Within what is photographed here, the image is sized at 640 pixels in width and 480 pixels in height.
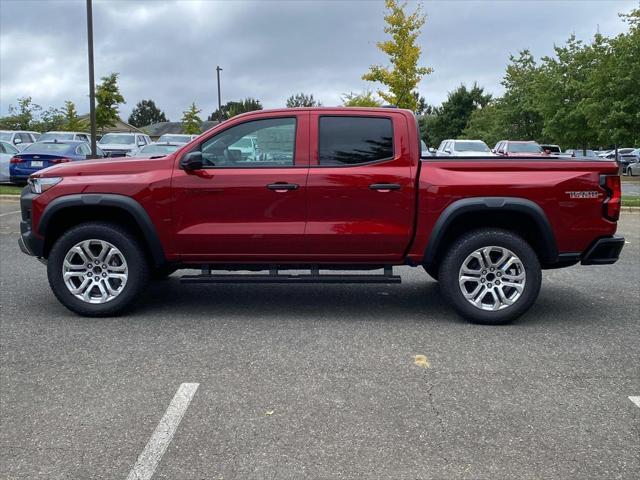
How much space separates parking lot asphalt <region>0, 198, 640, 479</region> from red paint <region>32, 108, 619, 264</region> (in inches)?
27.2

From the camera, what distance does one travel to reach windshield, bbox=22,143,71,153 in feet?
67.9

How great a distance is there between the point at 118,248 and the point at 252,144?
1519 millimetres

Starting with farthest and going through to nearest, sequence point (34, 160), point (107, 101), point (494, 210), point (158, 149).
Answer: point (107, 101) < point (158, 149) < point (34, 160) < point (494, 210)

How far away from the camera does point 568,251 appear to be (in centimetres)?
589

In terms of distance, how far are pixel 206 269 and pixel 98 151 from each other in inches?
814

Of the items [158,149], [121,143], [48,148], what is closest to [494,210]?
[158,149]

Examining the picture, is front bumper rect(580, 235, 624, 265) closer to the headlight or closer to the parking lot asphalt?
the parking lot asphalt

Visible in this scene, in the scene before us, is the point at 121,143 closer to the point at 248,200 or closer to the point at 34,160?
the point at 34,160

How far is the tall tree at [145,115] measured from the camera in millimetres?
135875

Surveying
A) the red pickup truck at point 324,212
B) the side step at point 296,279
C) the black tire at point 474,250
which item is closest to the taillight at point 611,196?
the red pickup truck at point 324,212

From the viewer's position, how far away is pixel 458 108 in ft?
234

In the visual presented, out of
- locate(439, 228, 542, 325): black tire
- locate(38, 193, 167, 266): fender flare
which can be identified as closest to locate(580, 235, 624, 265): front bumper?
locate(439, 228, 542, 325): black tire

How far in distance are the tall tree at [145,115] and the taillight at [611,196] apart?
13627 cm

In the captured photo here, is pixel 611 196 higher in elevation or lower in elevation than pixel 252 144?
lower
